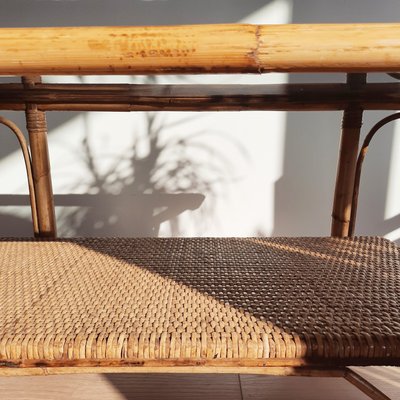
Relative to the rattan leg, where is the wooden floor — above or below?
below

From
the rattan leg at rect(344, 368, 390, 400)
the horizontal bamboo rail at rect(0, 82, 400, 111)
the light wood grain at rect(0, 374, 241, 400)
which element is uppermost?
the horizontal bamboo rail at rect(0, 82, 400, 111)

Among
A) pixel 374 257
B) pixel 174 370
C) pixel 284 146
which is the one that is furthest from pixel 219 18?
pixel 174 370

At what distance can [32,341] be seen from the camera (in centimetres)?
61

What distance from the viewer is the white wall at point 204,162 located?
174 cm

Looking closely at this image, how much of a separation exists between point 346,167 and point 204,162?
90cm

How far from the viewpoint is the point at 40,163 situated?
3.69 ft

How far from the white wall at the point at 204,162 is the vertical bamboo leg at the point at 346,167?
2.46 ft

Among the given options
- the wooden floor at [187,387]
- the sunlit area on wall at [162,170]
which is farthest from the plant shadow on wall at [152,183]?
the wooden floor at [187,387]

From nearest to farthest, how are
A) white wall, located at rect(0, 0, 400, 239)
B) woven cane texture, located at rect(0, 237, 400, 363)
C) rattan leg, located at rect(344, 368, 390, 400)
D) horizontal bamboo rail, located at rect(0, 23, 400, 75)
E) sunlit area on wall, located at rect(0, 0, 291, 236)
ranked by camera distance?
horizontal bamboo rail, located at rect(0, 23, 400, 75)
woven cane texture, located at rect(0, 237, 400, 363)
rattan leg, located at rect(344, 368, 390, 400)
white wall, located at rect(0, 0, 400, 239)
sunlit area on wall, located at rect(0, 0, 291, 236)

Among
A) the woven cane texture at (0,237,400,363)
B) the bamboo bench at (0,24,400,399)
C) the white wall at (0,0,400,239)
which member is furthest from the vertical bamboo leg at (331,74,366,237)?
the white wall at (0,0,400,239)

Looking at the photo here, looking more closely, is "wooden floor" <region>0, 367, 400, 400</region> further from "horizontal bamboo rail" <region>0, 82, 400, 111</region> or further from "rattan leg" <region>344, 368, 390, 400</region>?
"horizontal bamboo rail" <region>0, 82, 400, 111</region>

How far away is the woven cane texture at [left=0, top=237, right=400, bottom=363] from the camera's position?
608 millimetres

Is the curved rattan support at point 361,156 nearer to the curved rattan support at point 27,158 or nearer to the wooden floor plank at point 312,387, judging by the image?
the wooden floor plank at point 312,387

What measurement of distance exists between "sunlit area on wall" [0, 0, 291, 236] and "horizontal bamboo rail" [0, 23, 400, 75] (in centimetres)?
133
